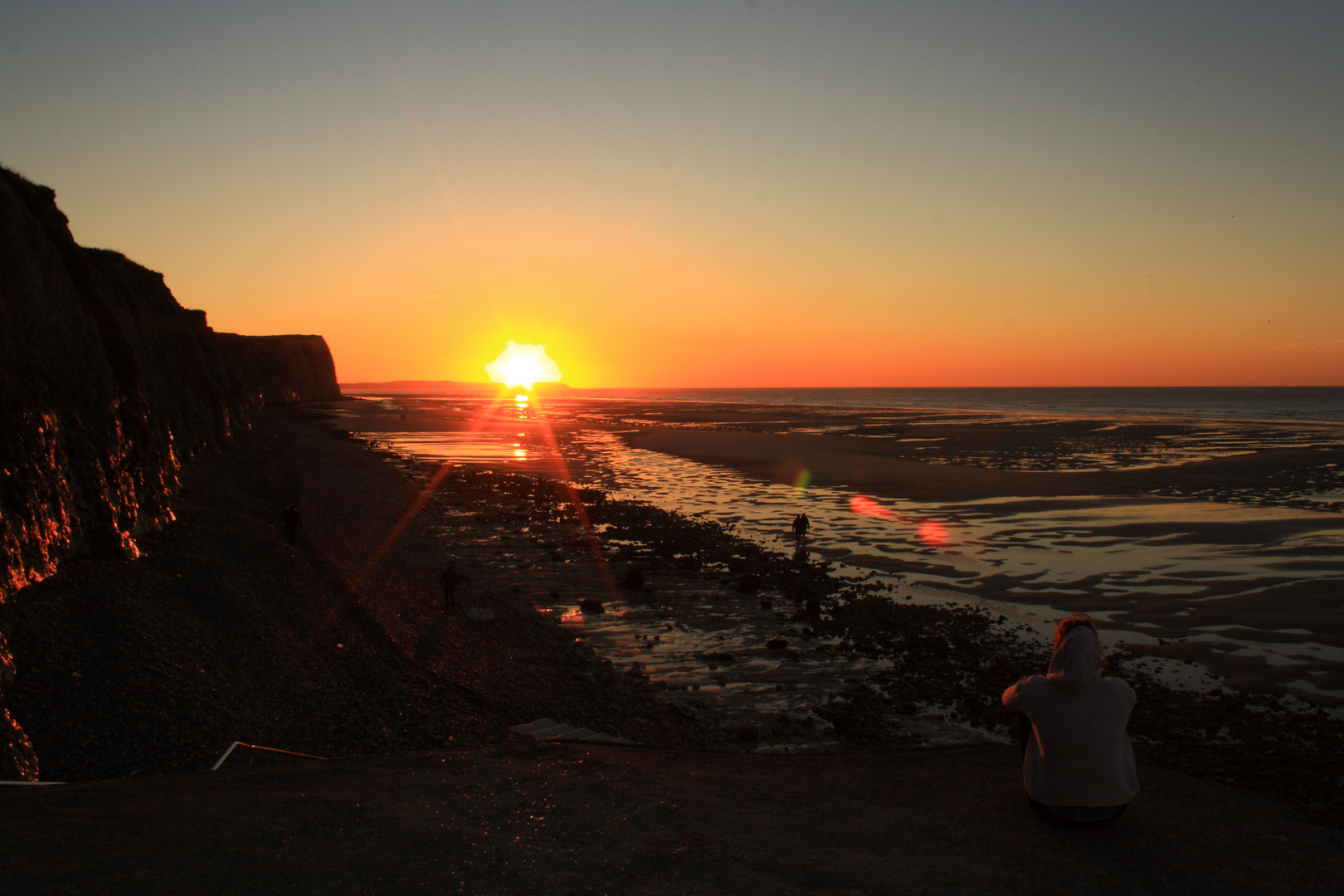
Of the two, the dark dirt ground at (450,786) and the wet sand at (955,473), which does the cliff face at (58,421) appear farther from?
the wet sand at (955,473)

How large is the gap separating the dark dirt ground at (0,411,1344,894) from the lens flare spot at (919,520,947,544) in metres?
8.06

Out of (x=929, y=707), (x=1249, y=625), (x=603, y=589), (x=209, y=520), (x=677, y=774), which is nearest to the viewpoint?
(x=677, y=774)

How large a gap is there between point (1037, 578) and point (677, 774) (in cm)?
1322

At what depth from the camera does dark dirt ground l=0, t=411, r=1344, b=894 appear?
532 centimetres

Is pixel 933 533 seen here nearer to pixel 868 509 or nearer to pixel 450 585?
pixel 868 509

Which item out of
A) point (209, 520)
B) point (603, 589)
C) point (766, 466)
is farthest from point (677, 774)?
point (766, 466)

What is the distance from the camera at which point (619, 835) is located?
5.96m

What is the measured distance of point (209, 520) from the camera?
19.3 metres

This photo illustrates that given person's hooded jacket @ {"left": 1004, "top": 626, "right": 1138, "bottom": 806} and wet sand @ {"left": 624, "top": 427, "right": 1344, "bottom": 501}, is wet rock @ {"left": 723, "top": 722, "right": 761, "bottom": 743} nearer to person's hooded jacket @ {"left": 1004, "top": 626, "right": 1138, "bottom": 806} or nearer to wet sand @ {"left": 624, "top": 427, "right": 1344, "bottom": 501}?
person's hooded jacket @ {"left": 1004, "top": 626, "right": 1138, "bottom": 806}

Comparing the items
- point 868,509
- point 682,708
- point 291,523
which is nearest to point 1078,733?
point 682,708

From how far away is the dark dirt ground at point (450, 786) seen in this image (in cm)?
532

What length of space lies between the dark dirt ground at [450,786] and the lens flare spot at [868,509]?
12.2 metres

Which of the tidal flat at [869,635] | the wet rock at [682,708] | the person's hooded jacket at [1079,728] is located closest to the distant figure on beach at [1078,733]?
the person's hooded jacket at [1079,728]

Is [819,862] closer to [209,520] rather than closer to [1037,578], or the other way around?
[1037,578]
